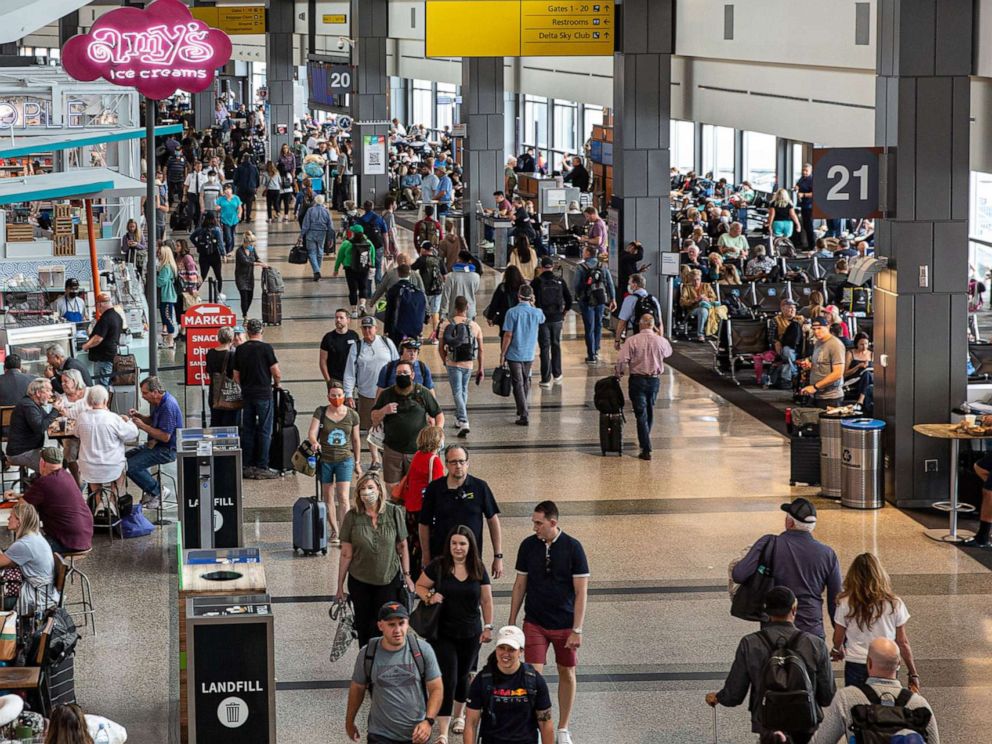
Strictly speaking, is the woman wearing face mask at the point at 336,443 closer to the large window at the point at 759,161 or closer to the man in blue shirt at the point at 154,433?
the man in blue shirt at the point at 154,433

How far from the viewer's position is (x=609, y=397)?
54.7ft

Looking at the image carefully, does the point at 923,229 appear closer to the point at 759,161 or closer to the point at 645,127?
Result: the point at 645,127

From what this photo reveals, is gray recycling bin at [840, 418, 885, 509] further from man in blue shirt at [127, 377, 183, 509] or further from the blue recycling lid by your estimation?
man in blue shirt at [127, 377, 183, 509]

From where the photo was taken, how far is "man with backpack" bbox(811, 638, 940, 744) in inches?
278

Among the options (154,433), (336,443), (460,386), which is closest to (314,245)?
(460,386)

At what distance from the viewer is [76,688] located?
985 centimetres

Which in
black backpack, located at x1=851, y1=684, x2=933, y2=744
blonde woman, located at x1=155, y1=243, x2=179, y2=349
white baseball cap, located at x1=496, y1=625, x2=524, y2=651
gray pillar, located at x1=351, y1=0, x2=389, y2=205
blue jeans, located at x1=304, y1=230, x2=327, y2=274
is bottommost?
black backpack, located at x1=851, y1=684, x2=933, y2=744

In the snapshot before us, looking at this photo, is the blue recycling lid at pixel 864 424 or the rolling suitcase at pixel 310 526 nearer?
the rolling suitcase at pixel 310 526

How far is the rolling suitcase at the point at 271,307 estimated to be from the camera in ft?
81.1

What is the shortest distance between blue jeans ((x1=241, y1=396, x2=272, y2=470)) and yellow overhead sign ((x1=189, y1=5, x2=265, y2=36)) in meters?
34.4

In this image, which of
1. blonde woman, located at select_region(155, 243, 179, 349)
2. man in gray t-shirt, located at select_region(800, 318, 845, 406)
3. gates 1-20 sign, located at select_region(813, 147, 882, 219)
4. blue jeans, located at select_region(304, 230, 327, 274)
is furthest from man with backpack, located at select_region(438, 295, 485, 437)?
blue jeans, located at select_region(304, 230, 327, 274)

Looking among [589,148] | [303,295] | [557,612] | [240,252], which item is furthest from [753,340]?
[589,148]

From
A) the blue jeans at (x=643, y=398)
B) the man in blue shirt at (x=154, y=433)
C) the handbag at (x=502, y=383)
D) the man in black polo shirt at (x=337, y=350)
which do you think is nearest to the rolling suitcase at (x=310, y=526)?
the man in blue shirt at (x=154, y=433)

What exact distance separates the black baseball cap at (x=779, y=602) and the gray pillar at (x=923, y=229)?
710cm
